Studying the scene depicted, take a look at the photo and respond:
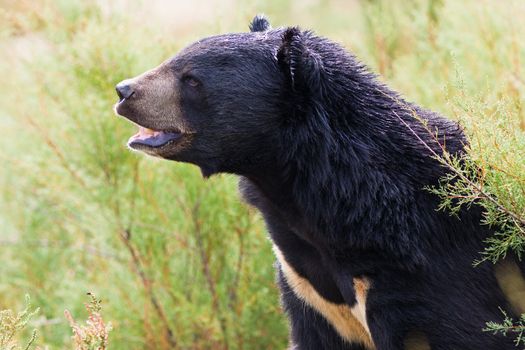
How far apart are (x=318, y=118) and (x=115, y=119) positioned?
2352 millimetres

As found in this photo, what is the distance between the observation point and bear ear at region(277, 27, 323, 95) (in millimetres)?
3652

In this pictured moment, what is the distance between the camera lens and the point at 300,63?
3.66 meters

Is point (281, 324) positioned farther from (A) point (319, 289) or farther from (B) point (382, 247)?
(B) point (382, 247)

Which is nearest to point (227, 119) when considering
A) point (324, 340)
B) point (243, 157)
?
point (243, 157)

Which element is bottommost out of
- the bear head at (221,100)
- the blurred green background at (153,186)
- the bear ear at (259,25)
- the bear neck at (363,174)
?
the blurred green background at (153,186)

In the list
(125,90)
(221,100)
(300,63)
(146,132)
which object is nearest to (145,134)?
(146,132)

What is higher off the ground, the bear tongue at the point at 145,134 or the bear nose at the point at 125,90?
the bear nose at the point at 125,90

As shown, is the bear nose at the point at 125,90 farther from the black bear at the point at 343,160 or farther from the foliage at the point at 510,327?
the foliage at the point at 510,327

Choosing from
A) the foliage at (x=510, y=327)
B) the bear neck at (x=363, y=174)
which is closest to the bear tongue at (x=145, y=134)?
the bear neck at (x=363, y=174)

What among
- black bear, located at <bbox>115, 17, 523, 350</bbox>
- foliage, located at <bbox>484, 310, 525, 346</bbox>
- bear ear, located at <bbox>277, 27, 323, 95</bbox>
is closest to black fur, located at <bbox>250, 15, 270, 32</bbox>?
black bear, located at <bbox>115, 17, 523, 350</bbox>

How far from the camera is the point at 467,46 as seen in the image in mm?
5984

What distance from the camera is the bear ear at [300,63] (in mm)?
3652

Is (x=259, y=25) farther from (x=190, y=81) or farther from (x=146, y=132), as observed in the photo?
(x=146, y=132)

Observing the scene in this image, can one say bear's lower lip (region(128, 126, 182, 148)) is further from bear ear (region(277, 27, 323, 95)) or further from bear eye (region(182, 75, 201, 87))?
bear ear (region(277, 27, 323, 95))
